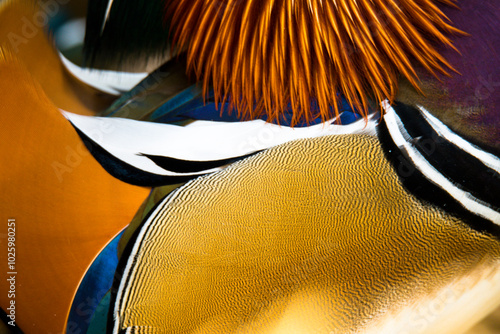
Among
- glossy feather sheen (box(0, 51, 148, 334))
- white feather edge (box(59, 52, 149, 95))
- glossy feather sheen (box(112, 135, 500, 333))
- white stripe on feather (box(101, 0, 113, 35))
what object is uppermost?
white stripe on feather (box(101, 0, 113, 35))

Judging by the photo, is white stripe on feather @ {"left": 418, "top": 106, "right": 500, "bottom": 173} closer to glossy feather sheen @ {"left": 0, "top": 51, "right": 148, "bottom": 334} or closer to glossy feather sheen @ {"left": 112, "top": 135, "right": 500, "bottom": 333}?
glossy feather sheen @ {"left": 112, "top": 135, "right": 500, "bottom": 333}

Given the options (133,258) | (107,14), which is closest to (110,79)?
(107,14)

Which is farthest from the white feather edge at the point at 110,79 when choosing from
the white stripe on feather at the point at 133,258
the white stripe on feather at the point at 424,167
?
the white stripe on feather at the point at 424,167

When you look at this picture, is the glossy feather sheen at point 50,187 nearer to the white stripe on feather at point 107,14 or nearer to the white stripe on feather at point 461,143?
the white stripe on feather at point 107,14

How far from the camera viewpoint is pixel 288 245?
1.79 ft

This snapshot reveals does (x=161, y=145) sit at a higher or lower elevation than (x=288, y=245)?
higher

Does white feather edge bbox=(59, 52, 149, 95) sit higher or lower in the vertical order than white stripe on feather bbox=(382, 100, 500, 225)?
higher

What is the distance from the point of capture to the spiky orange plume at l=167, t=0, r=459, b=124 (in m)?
0.49

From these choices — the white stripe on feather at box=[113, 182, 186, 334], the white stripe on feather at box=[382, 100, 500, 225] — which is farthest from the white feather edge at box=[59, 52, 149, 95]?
the white stripe on feather at box=[382, 100, 500, 225]

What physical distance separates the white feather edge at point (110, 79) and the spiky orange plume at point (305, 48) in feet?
0.24

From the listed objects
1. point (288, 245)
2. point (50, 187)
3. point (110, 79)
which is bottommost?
point (288, 245)

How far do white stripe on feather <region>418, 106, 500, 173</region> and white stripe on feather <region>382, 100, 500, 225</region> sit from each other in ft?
0.12

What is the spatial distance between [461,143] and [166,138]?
394 millimetres

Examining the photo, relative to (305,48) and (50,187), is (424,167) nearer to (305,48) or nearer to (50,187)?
(305,48)
